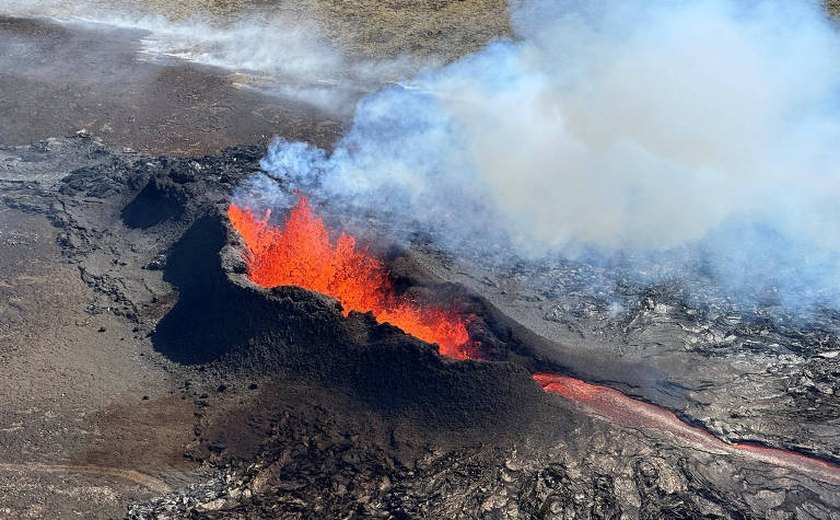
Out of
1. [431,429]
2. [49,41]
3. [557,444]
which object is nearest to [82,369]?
[431,429]

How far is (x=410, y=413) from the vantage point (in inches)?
559

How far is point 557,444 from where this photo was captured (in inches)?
545

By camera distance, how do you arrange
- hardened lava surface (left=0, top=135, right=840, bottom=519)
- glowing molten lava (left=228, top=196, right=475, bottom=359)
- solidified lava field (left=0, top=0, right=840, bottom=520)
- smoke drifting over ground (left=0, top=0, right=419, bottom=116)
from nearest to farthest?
hardened lava surface (left=0, top=135, right=840, bottom=519) < solidified lava field (left=0, top=0, right=840, bottom=520) < glowing molten lava (left=228, top=196, right=475, bottom=359) < smoke drifting over ground (left=0, top=0, right=419, bottom=116)

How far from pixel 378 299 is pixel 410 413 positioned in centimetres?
391

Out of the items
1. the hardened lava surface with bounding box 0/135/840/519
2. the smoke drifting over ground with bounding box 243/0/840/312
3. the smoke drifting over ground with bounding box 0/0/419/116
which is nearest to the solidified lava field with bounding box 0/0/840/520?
the hardened lava surface with bounding box 0/135/840/519

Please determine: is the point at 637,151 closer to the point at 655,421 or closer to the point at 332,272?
the point at 655,421

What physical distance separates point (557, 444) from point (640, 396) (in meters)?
2.58

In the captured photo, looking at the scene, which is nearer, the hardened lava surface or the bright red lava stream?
the hardened lava surface

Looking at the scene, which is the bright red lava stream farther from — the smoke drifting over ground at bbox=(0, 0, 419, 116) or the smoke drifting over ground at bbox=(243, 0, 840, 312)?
the smoke drifting over ground at bbox=(0, 0, 419, 116)

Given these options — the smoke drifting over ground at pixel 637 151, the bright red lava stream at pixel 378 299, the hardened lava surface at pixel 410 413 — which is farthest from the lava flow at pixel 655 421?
the smoke drifting over ground at pixel 637 151

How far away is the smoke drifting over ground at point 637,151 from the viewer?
20.5 m

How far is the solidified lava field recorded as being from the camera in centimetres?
1310

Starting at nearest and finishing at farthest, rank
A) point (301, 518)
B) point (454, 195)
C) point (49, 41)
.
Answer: point (301, 518) < point (454, 195) < point (49, 41)

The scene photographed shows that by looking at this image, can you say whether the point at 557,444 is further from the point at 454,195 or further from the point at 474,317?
the point at 454,195
